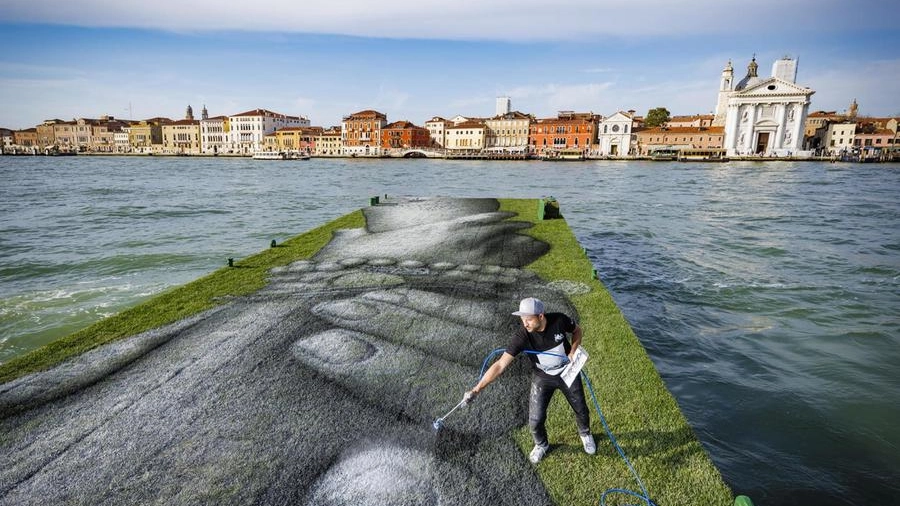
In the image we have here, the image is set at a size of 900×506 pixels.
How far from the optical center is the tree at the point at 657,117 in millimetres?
140375

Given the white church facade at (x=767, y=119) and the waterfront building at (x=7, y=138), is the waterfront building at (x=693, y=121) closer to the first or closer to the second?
the white church facade at (x=767, y=119)

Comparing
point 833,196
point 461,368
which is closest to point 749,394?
point 461,368

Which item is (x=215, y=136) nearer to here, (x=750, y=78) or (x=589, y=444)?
(x=750, y=78)

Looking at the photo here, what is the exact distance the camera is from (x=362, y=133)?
454 feet

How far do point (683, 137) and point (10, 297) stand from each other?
12593cm

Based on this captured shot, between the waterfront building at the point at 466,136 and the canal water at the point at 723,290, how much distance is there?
Result: 9509 cm

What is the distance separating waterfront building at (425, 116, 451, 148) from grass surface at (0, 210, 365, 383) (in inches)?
5116

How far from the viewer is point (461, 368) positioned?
7.64 meters

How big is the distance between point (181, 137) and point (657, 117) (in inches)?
5958

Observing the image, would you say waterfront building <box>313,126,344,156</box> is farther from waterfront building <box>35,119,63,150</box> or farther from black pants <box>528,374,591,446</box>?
black pants <box>528,374,591,446</box>

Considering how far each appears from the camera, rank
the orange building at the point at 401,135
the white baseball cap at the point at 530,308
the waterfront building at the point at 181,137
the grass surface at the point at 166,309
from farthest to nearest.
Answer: the waterfront building at the point at 181,137
the orange building at the point at 401,135
the grass surface at the point at 166,309
the white baseball cap at the point at 530,308

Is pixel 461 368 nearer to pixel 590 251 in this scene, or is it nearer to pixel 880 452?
pixel 880 452

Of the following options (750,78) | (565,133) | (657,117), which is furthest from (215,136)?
(750,78)

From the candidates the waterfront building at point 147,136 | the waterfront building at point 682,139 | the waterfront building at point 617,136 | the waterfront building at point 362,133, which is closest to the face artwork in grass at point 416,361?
the waterfront building at point 617,136
